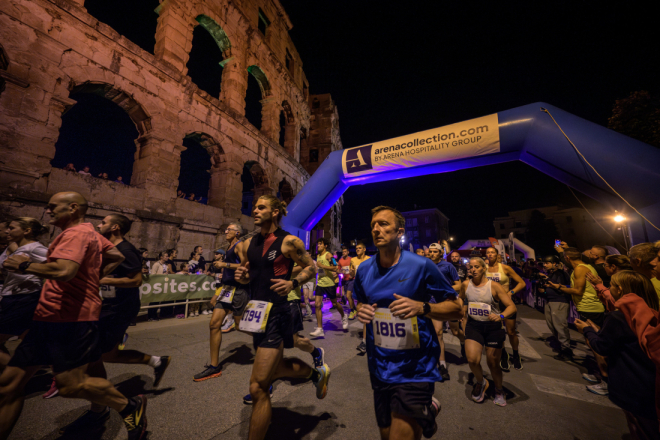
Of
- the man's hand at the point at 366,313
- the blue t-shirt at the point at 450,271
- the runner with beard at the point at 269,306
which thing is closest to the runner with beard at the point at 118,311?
the runner with beard at the point at 269,306

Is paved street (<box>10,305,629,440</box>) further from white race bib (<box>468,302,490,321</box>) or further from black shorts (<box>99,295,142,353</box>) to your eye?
white race bib (<box>468,302,490,321</box>)

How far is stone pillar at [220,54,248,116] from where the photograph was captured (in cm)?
1291

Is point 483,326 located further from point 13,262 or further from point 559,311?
point 13,262

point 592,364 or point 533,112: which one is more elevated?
point 533,112

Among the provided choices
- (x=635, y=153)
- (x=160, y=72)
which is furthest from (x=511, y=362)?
(x=160, y=72)

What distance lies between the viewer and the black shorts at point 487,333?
3227mm

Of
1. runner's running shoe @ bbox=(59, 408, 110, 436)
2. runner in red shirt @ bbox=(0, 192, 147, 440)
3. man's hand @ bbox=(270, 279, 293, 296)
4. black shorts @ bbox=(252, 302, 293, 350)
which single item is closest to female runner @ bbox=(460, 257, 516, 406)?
black shorts @ bbox=(252, 302, 293, 350)

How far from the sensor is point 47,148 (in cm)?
674

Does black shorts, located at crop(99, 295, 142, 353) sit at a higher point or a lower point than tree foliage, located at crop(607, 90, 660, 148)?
lower

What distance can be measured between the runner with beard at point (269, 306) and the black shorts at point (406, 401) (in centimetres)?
95

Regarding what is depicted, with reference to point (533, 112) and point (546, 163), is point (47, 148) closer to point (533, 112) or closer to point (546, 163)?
point (533, 112)

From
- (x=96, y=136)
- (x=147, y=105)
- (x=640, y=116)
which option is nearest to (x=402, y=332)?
(x=147, y=105)

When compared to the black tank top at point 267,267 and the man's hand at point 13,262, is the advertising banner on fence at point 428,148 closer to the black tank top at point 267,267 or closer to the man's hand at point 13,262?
the black tank top at point 267,267

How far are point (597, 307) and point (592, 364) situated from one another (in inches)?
38.9
